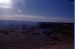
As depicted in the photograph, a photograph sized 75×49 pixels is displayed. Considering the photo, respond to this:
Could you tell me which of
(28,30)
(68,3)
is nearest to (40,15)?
(28,30)

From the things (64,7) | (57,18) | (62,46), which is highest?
(64,7)

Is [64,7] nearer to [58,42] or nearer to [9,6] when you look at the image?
[58,42]

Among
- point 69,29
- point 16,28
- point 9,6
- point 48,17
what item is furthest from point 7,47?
point 69,29

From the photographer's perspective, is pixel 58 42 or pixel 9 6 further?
pixel 58 42

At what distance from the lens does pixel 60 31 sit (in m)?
1.52

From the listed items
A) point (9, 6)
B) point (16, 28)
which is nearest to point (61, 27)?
point (16, 28)

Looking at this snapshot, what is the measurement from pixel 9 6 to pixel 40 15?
1.13 ft

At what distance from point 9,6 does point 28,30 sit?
32cm

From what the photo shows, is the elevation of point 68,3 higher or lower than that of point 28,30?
higher

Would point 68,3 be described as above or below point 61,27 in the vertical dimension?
above

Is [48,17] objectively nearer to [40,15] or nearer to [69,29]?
[40,15]

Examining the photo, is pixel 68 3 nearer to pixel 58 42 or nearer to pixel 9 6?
pixel 58 42

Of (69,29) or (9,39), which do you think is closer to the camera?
(9,39)

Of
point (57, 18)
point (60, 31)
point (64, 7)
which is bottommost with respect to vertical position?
point (60, 31)
